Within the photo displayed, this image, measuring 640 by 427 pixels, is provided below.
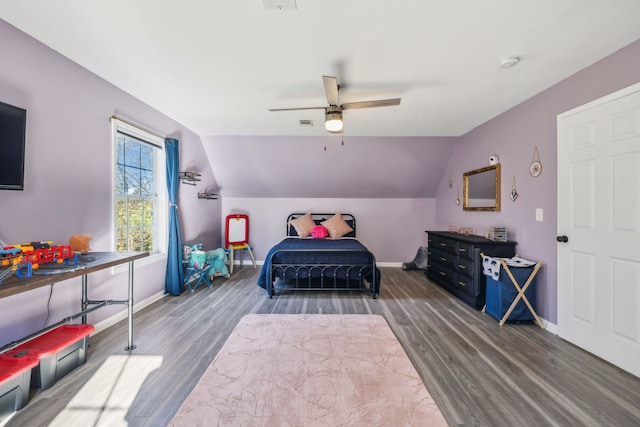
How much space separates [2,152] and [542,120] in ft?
16.6

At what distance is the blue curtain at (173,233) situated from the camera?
12.3 feet

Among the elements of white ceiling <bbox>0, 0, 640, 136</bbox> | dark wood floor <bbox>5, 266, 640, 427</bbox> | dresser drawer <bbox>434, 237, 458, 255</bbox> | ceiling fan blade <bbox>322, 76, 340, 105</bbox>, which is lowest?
dark wood floor <bbox>5, 266, 640, 427</bbox>

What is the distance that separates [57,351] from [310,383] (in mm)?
1911

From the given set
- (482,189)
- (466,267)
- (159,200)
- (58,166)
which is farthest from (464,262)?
(58,166)

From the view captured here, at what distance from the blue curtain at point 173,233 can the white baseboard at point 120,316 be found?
204mm

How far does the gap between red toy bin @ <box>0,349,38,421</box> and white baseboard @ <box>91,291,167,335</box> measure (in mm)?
957

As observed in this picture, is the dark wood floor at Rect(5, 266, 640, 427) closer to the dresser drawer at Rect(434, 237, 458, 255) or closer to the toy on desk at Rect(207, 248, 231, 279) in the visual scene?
the dresser drawer at Rect(434, 237, 458, 255)

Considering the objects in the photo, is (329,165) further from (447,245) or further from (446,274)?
(446,274)

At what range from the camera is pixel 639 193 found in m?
2.03

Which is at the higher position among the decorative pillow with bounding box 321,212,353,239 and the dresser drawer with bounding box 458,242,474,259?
the decorative pillow with bounding box 321,212,353,239

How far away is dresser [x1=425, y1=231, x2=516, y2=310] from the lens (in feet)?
10.8

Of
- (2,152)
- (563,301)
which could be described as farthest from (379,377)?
(2,152)

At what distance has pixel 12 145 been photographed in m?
1.82

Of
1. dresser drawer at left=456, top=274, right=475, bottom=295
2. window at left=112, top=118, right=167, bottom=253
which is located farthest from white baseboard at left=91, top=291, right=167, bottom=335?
dresser drawer at left=456, top=274, right=475, bottom=295
